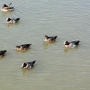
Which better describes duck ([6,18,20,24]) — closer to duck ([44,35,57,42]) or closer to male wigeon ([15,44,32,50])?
duck ([44,35,57,42])

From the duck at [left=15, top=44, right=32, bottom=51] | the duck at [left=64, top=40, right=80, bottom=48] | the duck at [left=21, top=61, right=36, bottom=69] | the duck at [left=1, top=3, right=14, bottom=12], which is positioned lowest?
the duck at [left=21, top=61, right=36, bottom=69]

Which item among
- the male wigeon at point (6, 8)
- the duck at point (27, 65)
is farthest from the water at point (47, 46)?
the male wigeon at point (6, 8)

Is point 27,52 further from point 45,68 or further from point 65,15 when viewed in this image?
point 65,15

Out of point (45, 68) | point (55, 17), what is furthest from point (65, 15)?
point (45, 68)

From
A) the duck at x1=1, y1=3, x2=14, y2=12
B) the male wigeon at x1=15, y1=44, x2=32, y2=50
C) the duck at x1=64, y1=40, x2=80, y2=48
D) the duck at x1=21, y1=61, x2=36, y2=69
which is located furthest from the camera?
the duck at x1=1, y1=3, x2=14, y2=12

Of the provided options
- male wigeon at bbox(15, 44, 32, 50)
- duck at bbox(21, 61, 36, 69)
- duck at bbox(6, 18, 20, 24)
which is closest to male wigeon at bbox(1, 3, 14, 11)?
duck at bbox(6, 18, 20, 24)

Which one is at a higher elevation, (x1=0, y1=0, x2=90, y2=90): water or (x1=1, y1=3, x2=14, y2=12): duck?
(x1=1, y1=3, x2=14, y2=12): duck

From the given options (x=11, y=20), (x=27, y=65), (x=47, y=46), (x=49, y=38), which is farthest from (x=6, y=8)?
(x=27, y=65)

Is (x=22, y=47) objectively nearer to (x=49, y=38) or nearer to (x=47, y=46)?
(x=47, y=46)
